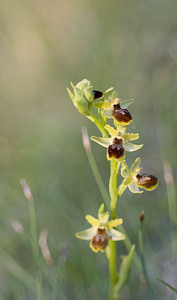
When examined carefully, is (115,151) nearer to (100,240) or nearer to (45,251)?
(100,240)

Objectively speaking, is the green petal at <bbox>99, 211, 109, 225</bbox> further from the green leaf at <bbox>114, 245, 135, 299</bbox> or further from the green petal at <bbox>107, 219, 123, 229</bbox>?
the green leaf at <bbox>114, 245, 135, 299</bbox>

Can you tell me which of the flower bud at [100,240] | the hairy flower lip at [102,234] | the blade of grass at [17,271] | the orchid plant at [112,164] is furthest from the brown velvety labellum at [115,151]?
the blade of grass at [17,271]

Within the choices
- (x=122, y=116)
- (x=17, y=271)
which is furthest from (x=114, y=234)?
(x=17, y=271)

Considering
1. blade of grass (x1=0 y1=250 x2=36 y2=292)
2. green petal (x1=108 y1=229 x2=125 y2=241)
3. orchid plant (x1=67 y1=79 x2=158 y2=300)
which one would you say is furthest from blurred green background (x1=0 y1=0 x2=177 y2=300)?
green petal (x1=108 y1=229 x2=125 y2=241)

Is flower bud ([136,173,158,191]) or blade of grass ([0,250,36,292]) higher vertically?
flower bud ([136,173,158,191])

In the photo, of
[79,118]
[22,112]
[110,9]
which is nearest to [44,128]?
[79,118]

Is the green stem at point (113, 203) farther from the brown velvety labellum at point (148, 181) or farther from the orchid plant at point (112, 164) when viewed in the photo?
the brown velvety labellum at point (148, 181)

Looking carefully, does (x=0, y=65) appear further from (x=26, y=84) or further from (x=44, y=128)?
(x=44, y=128)
